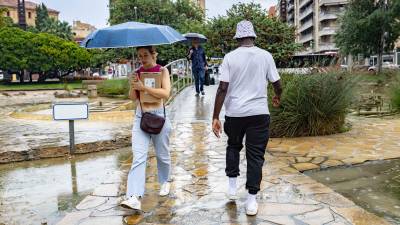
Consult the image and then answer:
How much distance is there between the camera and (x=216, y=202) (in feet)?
15.5

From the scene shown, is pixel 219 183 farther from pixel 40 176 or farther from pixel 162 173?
pixel 40 176

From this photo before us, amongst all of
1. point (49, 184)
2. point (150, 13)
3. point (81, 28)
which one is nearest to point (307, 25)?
point (150, 13)

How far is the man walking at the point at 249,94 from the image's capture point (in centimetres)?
419

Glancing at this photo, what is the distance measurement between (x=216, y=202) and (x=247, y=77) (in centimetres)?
136

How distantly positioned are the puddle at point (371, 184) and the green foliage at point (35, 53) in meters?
44.3

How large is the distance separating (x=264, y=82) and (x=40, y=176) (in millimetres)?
4414

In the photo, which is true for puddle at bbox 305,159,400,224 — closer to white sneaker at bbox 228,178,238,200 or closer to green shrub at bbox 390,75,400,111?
white sneaker at bbox 228,178,238,200

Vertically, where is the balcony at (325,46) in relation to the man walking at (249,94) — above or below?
above

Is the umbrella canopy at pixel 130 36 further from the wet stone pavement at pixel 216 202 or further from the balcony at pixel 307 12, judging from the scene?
the balcony at pixel 307 12

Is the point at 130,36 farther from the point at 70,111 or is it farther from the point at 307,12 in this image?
the point at 307,12

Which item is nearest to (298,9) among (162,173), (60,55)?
(60,55)

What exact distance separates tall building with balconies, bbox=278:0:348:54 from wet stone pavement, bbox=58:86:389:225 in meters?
57.2

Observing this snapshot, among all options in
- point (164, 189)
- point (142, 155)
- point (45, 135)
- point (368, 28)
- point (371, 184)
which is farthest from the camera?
point (368, 28)

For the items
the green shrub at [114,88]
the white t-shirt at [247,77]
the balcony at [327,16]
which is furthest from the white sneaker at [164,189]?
the balcony at [327,16]
